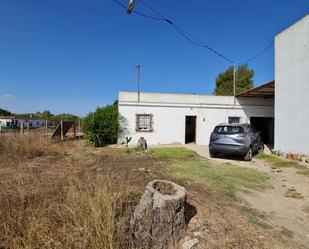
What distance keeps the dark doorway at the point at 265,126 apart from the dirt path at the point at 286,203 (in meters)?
10.4

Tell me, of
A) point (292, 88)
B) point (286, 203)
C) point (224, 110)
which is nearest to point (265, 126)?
point (224, 110)

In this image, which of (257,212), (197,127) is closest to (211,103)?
(197,127)

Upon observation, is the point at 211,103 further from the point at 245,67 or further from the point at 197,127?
the point at 245,67

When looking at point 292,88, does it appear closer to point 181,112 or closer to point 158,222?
point 181,112

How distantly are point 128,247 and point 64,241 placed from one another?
73 cm

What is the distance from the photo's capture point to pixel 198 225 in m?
2.86

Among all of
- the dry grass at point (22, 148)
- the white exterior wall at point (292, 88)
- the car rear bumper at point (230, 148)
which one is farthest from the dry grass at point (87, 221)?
the white exterior wall at point (292, 88)

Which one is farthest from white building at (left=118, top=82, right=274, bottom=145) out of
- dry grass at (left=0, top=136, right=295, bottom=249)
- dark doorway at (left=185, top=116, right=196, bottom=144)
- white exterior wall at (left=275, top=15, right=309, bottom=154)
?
dry grass at (left=0, top=136, right=295, bottom=249)

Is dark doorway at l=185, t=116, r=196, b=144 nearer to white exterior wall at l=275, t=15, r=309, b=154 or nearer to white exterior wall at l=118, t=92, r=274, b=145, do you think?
white exterior wall at l=118, t=92, r=274, b=145

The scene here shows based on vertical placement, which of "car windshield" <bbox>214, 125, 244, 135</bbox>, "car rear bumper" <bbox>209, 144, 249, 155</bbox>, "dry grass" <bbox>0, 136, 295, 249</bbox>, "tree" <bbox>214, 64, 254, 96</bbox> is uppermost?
"tree" <bbox>214, 64, 254, 96</bbox>

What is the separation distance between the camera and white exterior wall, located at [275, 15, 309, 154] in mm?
8086

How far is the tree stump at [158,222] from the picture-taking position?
2.35m

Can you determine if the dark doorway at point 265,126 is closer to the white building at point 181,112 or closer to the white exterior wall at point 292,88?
the white building at point 181,112

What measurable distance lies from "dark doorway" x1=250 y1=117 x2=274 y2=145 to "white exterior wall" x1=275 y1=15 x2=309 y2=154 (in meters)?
6.20
